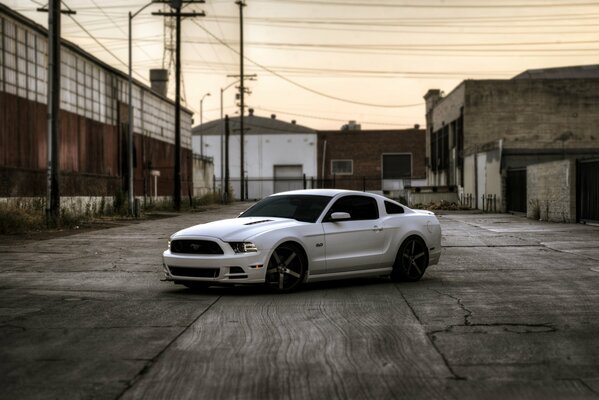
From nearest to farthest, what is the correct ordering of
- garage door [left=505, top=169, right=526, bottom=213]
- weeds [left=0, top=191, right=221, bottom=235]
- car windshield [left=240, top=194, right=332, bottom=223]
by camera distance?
car windshield [left=240, top=194, right=332, bottom=223], weeds [left=0, top=191, right=221, bottom=235], garage door [left=505, top=169, right=526, bottom=213]

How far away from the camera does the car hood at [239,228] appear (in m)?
12.3

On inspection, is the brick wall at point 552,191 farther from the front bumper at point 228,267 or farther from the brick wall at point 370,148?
the brick wall at point 370,148

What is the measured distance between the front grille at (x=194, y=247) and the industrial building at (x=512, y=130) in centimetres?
3093

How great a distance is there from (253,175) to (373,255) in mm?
89697

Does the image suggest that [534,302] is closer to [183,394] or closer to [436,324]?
[436,324]

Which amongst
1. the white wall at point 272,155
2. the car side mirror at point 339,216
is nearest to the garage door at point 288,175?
the white wall at point 272,155

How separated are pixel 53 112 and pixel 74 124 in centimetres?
1304

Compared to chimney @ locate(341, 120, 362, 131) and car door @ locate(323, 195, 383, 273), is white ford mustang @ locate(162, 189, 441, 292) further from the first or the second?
chimney @ locate(341, 120, 362, 131)

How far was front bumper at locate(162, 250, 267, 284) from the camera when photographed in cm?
1211

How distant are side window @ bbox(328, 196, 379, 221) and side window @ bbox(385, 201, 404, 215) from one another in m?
0.30

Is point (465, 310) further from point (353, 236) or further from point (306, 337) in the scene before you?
point (353, 236)

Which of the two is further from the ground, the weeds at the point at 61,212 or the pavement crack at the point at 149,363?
the weeds at the point at 61,212

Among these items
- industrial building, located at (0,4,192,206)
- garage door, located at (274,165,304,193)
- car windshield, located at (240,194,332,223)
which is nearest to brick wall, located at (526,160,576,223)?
industrial building, located at (0,4,192,206)

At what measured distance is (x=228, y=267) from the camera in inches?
478
